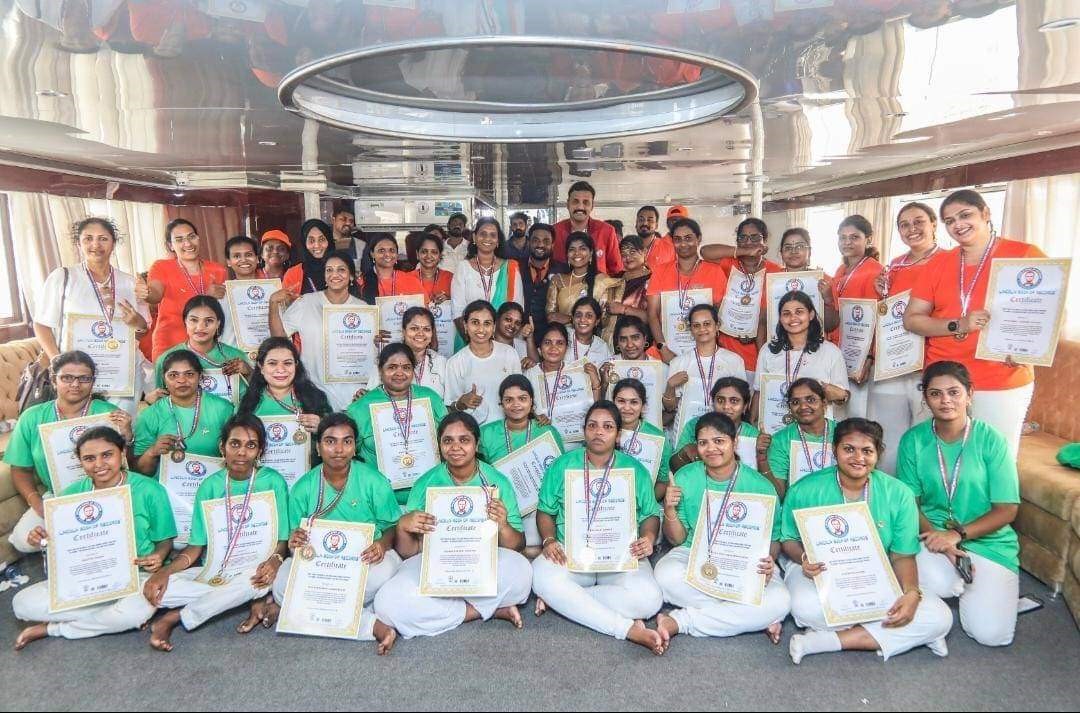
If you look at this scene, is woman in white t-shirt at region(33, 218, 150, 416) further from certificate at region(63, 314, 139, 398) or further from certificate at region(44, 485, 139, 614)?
certificate at region(44, 485, 139, 614)

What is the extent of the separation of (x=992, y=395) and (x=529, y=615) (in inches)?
100

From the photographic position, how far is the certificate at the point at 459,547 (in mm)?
3039

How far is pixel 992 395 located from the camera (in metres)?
3.38

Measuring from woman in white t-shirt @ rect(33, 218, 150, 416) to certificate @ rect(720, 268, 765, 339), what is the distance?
3560mm

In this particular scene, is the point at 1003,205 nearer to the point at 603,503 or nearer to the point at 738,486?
the point at 738,486

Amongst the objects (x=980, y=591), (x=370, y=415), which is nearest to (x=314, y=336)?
(x=370, y=415)

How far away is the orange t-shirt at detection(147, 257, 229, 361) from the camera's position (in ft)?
13.6

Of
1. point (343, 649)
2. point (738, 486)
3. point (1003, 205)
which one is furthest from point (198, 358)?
point (1003, 205)

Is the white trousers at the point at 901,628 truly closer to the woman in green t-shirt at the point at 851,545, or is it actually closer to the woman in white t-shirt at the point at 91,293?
the woman in green t-shirt at the point at 851,545

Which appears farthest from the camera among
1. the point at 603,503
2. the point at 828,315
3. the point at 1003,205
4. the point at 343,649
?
the point at 1003,205

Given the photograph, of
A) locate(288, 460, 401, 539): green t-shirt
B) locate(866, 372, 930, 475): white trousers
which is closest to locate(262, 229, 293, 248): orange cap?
locate(288, 460, 401, 539): green t-shirt

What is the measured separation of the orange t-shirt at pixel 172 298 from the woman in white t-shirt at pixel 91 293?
118 millimetres

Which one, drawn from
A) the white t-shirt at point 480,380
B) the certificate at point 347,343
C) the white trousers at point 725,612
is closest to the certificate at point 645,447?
the white trousers at point 725,612

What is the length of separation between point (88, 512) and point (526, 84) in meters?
2.77
